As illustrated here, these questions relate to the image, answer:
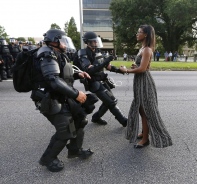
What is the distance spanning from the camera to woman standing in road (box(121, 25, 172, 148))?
10.1 ft

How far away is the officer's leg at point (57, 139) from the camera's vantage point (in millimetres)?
2643

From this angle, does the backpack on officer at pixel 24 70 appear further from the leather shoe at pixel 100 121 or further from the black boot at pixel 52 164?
the leather shoe at pixel 100 121

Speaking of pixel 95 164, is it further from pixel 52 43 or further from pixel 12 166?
pixel 52 43

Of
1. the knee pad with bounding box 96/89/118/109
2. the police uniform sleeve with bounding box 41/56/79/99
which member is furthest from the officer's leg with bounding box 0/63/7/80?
the police uniform sleeve with bounding box 41/56/79/99

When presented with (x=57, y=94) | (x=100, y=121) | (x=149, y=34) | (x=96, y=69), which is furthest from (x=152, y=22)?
(x=57, y=94)

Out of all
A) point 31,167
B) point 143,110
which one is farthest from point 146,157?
point 31,167

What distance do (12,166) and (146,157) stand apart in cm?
166

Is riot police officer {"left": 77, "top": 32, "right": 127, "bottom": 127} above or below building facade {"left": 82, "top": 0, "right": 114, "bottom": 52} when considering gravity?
below

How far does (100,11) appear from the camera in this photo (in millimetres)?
66500

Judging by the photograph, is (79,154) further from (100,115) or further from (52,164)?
(100,115)

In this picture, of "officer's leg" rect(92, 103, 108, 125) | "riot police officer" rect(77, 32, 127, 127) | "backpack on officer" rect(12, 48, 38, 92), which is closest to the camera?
"backpack on officer" rect(12, 48, 38, 92)

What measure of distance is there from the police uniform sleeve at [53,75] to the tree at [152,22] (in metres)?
34.5

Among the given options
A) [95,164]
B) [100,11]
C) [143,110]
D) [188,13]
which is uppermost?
[100,11]

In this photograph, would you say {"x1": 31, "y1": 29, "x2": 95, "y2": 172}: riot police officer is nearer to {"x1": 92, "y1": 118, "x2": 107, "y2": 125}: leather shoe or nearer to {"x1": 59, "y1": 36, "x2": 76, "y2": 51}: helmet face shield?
{"x1": 59, "y1": 36, "x2": 76, "y2": 51}: helmet face shield
